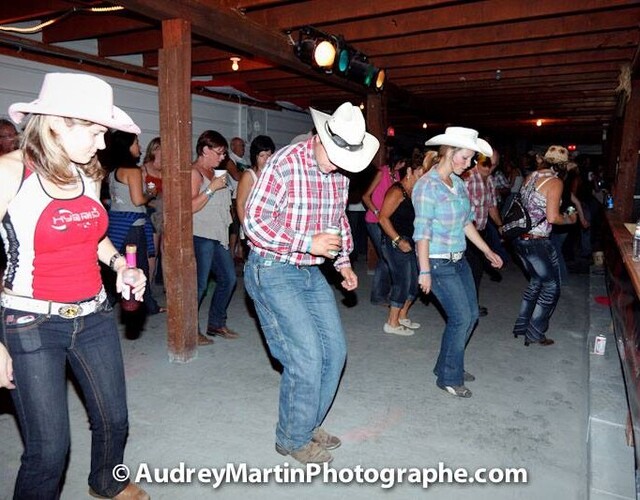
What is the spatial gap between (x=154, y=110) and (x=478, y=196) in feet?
17.8

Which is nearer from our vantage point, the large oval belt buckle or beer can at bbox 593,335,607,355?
the large oval belt buckle

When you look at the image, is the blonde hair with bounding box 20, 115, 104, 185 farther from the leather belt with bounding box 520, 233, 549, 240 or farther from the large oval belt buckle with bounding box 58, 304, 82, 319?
the leather belt with bounding box 520, 233, 549, 240

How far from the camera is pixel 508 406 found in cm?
379

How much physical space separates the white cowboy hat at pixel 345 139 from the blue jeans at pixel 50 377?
4.18 ft

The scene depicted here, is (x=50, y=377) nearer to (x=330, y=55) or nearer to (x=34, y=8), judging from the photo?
(x=330, y=55)

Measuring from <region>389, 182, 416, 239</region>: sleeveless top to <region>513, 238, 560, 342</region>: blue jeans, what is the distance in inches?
39.0

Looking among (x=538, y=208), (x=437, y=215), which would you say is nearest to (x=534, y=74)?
(x=538, y=208)

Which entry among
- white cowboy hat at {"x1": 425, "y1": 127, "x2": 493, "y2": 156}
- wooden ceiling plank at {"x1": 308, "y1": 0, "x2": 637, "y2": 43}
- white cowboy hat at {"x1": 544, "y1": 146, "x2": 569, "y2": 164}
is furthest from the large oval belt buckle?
wooden ceiling plank at {"x1": 308, "y1": 0, "x2": 637, "y2": 43}

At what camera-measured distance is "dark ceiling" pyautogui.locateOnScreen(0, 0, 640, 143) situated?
5156mm

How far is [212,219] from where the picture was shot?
15.6 ft

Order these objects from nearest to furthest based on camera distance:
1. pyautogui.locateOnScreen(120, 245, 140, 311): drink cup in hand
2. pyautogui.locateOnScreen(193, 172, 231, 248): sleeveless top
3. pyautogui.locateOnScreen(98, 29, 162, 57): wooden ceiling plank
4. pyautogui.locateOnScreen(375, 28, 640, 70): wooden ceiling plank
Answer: pyautogui.locateOnScreen(120, 245, 140, 311): drink cup in hand
pyautogui.locateOnScreen(193, 172, 231, 248): sleeveless top
pyautogui.locateOnScreen(375, 28, 640, 70): wooden ceiling plank
pyautogui.locateOnScreen(98, 29, 162, 57): wooden ceiling plank

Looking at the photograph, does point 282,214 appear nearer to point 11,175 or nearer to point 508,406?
point 11,175

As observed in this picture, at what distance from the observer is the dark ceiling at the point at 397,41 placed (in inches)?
203

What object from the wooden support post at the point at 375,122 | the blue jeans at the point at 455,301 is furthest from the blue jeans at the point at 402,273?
the wooden support post at the point at 375,122
